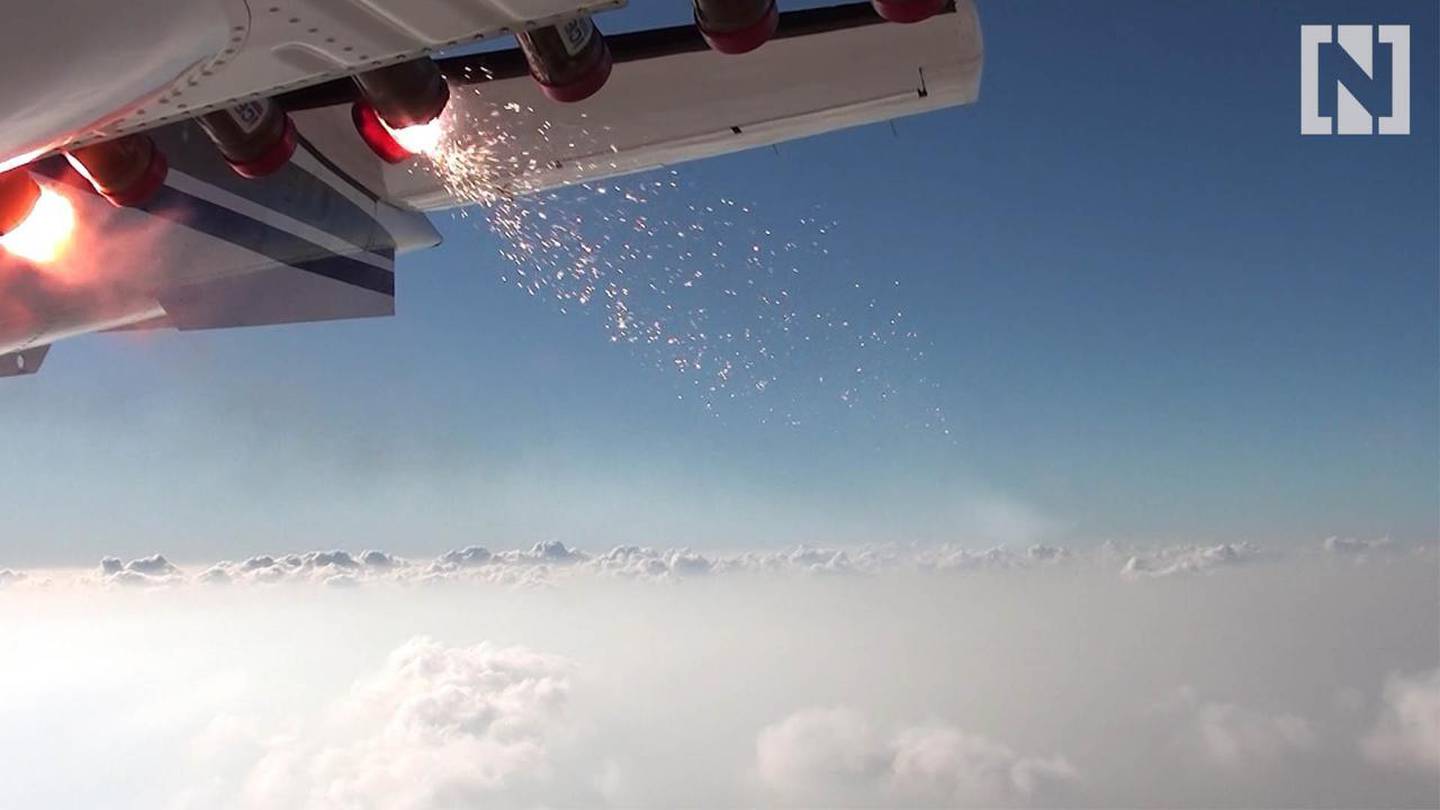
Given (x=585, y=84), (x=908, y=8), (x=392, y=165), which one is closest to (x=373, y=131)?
(x=392, y=165)

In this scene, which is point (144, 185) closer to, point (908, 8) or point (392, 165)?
point (392, 165)

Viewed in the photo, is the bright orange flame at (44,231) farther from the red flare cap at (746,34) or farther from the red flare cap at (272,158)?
the red flare cap at (746,34)

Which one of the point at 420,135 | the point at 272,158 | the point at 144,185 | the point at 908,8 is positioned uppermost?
the point at 144,185

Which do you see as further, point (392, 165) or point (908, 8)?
point (392, 165)

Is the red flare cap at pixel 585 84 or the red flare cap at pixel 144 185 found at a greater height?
the red flare cap at pixel 144 185

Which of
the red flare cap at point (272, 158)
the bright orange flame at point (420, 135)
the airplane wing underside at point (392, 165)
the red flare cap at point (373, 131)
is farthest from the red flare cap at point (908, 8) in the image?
the red flare cap at point (272, 158)

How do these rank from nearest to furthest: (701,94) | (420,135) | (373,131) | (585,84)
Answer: (585,84)
(420,135)
(701,94)
(373,131)

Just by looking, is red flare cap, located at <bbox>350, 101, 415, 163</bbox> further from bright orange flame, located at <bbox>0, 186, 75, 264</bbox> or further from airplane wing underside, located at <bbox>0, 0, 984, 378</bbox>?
bright orange flame, located at <bbox>0, 186, 75, 264</bbox>
